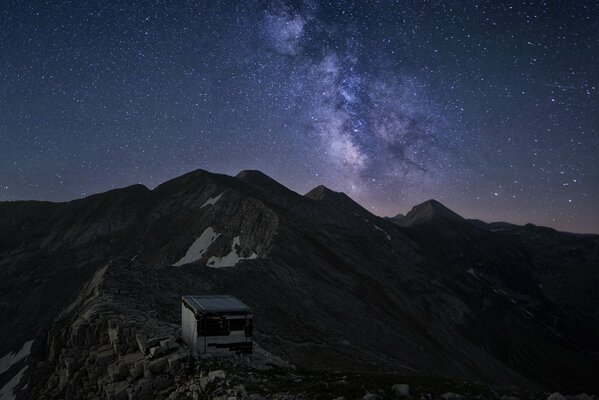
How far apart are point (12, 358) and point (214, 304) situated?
44861 mm

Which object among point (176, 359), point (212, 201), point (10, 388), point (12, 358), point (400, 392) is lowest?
point (10, 388)

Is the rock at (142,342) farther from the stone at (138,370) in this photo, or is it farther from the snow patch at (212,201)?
the snow patch at (212,201)

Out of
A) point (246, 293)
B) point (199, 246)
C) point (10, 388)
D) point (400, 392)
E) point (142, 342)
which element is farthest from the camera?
point (199, 246)

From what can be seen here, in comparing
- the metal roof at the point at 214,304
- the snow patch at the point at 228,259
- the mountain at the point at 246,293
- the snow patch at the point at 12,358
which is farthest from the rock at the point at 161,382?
the snow patch at the point at 12,358

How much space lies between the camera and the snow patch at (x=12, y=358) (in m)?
47.7

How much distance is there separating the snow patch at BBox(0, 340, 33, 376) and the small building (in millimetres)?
41553

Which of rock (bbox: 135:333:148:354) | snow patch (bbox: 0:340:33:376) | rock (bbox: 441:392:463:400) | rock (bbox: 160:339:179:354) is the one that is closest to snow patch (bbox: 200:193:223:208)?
snow patch (bbox: 0:340:33:376)

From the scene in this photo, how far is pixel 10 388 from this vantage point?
3903 centimetres

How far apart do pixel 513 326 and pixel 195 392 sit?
113 meters

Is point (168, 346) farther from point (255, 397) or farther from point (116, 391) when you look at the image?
point (255, 397)

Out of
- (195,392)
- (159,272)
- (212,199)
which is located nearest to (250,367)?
(195,392)

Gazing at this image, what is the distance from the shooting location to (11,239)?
87.1 metres

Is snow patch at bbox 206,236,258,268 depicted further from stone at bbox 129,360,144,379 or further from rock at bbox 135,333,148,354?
stone at bbox 129,360,144,379

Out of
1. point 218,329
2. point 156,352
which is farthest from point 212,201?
point 156,352
